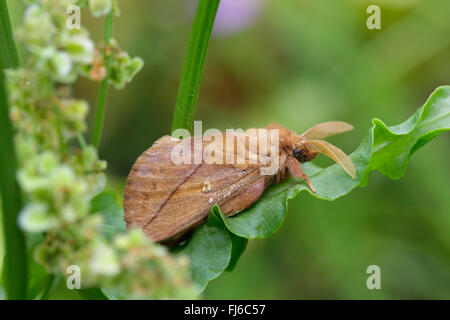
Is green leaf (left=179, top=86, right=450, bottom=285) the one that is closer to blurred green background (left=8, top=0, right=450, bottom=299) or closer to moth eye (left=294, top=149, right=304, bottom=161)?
moth eye (left=294, top=149, right=304, bottom=161)

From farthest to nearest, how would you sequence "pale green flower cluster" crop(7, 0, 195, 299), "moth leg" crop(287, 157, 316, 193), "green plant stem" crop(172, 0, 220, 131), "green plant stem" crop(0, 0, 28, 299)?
"moth leg" crop(287, 157, 316, 193) < "green plant stem" crop(172, 0, 220, 131) < "green plant stem" crop(0, 0, 28, 299) < "pale green flower cluster" crop(7, 0, 195, 299)

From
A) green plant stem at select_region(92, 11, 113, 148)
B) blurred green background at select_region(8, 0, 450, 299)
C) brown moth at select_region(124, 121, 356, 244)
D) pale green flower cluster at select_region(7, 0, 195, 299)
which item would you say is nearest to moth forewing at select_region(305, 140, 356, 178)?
brown moth at select_region(124, 121, 356, 244)

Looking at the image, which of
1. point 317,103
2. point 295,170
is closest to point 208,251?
point 295,170

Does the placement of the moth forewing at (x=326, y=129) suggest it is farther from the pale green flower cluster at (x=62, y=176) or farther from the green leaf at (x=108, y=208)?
the pale green flower cluster at (x=62, y=176)

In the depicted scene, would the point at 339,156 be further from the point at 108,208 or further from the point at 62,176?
the point at 62,176

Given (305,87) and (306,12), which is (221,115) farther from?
(306,12)
